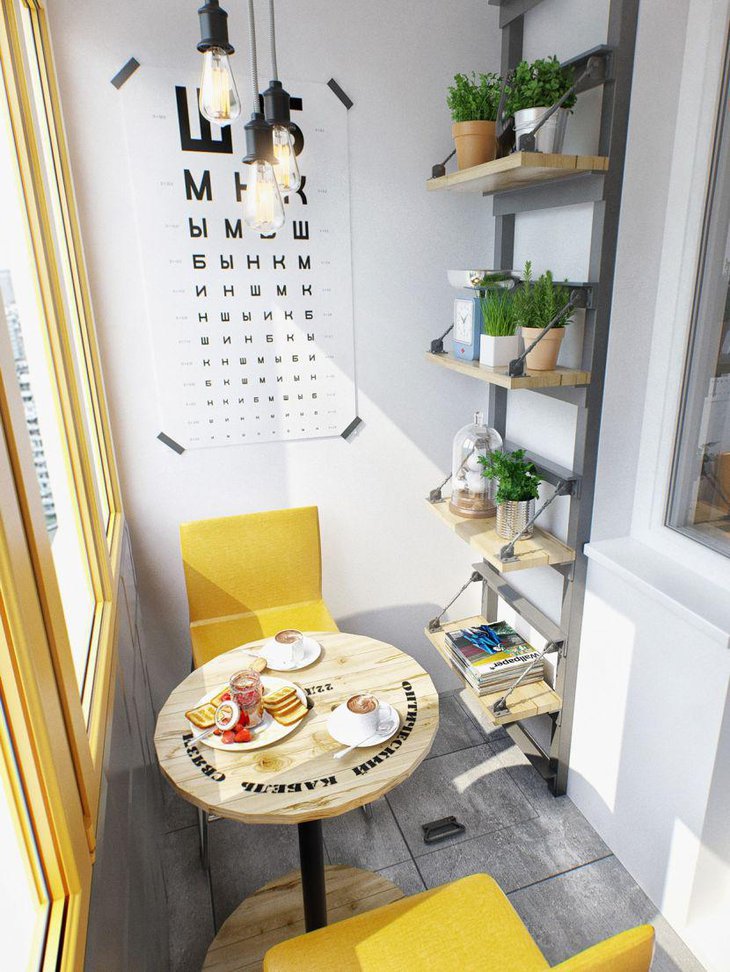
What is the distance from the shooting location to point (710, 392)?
177cm

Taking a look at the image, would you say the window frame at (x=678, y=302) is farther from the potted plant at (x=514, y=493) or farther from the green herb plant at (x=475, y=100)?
→ the green herb plant at (x=475, y=100)

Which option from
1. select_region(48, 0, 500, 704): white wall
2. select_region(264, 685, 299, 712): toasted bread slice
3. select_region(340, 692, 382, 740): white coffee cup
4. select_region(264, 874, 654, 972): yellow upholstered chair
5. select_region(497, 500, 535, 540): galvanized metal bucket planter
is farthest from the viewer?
select_region(497, 500, 535, 540): galvanized metal bucket planter

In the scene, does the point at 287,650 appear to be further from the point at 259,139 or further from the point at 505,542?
the point at 259,139

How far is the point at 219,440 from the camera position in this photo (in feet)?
7.71

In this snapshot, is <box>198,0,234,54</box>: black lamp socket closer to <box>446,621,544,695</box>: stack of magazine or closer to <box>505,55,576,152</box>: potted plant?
<box>505,55,576,152</box>: potted plant

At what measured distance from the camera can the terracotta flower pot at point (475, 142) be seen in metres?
2.01

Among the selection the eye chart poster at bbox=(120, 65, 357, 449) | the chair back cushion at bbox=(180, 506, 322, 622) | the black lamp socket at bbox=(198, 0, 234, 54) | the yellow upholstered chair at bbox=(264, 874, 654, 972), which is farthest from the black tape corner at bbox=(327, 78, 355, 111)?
the yellow upholstered chair at bbox=(264, 874, 654, 972)

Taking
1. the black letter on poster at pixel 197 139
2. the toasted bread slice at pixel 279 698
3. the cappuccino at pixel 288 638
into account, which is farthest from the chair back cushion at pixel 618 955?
the black letter on poster at pixel 197 139

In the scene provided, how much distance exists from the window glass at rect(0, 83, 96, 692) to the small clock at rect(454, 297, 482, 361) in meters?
1.32

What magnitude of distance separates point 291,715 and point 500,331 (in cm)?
128

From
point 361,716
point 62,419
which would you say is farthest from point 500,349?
point 62,419

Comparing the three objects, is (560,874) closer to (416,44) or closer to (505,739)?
(505,739)

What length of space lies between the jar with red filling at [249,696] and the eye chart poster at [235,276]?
1004mm

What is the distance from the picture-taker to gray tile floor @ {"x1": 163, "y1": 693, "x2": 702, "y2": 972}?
188 centimetres
